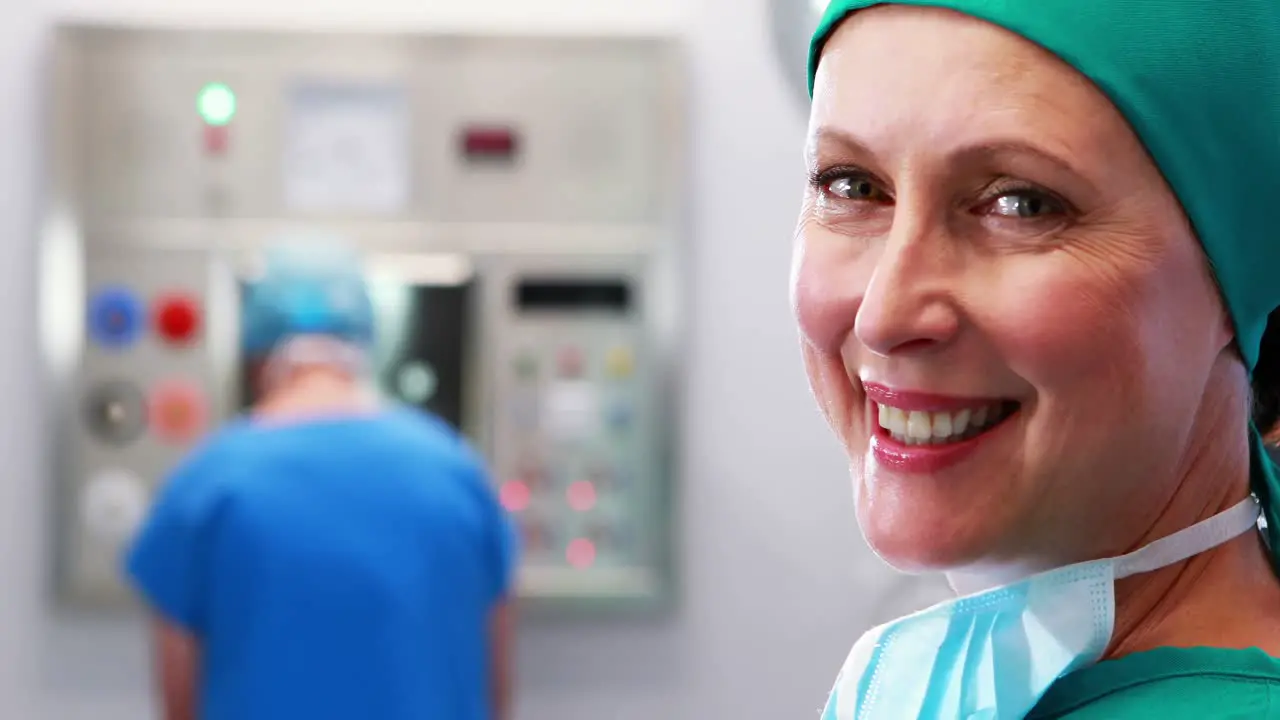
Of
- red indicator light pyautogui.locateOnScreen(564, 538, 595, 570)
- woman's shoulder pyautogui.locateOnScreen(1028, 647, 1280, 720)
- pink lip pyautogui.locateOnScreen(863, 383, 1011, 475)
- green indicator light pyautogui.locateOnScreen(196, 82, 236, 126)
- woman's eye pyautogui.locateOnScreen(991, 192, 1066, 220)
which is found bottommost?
red indicator light pyautogui.locateOnScreen(564, 538, 595, 570)

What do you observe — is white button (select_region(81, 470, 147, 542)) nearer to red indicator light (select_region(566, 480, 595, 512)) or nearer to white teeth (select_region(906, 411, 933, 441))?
red indicator light (select_region(566, 480, 595, 512))

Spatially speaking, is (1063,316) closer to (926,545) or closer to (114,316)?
(926,545)

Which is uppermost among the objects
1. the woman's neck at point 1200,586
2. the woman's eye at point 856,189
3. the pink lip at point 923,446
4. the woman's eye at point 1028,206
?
the woman's eye at point 856,189

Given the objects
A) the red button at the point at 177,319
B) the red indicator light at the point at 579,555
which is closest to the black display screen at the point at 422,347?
the red button at the point at 177,319

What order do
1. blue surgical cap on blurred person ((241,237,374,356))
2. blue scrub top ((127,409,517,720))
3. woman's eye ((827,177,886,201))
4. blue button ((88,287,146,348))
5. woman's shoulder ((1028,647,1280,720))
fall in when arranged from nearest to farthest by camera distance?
woman's shoulder ((1028,647,1280,720)), woman's eye ((827,177,886,201)), blue scrub top ((127,409,517,720)), blue surgical cap on blurred person ((241,237,374,356)), blue button ((88,287,146,348))

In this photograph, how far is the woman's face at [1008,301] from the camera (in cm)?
68

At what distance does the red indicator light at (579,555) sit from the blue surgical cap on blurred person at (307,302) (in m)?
0.64

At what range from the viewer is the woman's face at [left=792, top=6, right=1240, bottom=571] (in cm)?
68

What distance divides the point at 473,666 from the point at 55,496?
99 centimetres

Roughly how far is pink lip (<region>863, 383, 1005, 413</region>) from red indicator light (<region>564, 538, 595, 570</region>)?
78.0 inches

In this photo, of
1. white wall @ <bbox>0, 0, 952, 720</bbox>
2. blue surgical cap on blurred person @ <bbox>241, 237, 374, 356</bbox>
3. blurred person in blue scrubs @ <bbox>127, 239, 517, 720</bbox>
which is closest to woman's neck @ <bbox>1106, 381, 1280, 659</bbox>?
blurred person in blue scrubs @ <bbox>127, 239, 517, 720</bbox>

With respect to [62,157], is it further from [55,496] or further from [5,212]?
[55,496]

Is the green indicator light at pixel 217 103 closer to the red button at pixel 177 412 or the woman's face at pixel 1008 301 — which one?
the red button at pixel 177 412

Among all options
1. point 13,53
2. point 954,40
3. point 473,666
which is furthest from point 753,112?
point 954,40
